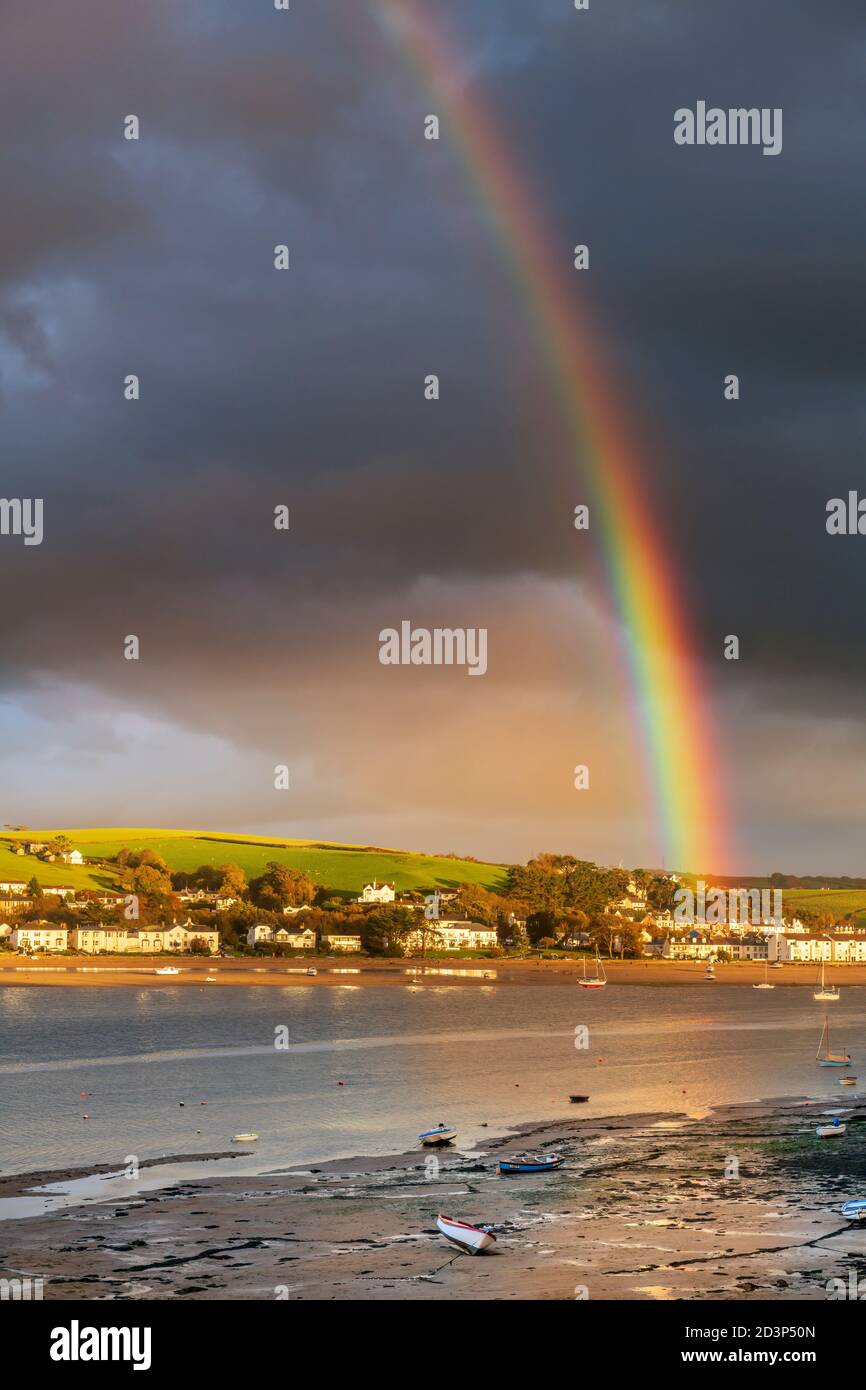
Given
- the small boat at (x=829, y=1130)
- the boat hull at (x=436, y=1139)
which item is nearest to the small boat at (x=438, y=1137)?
the boat hull at (x=436, y=1139)

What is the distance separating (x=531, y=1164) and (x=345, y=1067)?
45458 millimetres

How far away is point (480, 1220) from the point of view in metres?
38.9

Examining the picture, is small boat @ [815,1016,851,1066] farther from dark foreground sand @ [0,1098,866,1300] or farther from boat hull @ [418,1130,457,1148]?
boat hull @ [418,1130,457,1148]

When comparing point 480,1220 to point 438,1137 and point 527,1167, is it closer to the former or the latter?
point 527,1167

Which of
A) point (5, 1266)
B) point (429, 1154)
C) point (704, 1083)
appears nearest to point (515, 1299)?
point (5, 1266)

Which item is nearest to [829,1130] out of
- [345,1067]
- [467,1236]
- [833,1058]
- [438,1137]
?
[438,1137]

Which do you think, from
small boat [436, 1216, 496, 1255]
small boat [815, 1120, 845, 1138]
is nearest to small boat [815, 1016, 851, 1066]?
small boat [815, 1120, 845, 1138]

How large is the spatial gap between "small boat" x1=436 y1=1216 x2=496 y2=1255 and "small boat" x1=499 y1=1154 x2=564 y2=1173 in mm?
11166

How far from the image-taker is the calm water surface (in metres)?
61.0

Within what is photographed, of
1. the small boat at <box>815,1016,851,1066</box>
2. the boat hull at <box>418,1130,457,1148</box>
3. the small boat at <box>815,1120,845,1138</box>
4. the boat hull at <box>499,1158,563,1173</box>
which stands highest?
the boat hull at <box>499,1158,563,1173</box>

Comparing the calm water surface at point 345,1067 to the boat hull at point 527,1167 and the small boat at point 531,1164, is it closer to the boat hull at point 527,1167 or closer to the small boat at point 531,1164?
the small boat at point 531,1164

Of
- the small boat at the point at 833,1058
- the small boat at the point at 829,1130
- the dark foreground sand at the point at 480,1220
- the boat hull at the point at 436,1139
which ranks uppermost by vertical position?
the dark foreground sand at the point at 480,1220

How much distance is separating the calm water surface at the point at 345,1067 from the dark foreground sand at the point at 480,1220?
28.3 feet

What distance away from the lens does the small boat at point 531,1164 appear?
47.1m
